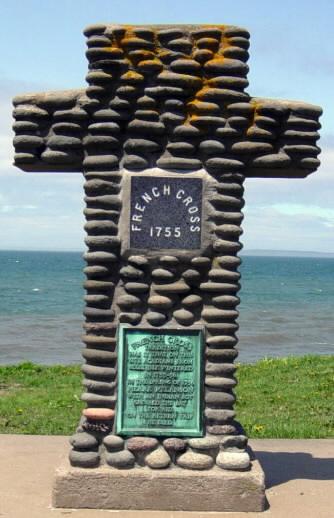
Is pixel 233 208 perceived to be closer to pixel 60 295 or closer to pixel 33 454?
pixel 33 454

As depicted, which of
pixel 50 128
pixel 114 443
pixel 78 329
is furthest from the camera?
pixel 78 329

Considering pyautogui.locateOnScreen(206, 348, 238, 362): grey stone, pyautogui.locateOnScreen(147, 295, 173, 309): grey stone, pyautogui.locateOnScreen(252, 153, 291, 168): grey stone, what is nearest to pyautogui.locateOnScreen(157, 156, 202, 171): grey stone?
pyautogui.locateOnScreen(252, 153, 291, 168): grey stone

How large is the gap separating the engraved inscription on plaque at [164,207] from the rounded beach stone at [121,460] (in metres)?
1.59

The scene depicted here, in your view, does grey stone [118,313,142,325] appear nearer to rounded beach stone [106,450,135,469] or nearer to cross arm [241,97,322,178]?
rounded beach stone [106,450,135,469]

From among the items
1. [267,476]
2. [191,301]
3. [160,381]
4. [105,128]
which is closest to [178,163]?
[105,128]

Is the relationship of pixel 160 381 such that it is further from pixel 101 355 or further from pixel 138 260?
pixel 138 260

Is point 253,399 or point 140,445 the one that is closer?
point 140,445

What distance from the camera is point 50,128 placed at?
25.0 feet

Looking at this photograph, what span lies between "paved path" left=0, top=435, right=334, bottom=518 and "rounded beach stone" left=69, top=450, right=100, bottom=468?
348mm

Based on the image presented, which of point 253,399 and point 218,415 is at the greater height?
point 218,415

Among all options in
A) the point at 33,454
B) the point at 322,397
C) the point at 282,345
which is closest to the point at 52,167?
the point at 33,454

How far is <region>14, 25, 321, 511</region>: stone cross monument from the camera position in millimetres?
7387

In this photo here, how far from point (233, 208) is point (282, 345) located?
20120 mm

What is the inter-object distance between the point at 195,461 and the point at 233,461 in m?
0.28
